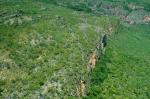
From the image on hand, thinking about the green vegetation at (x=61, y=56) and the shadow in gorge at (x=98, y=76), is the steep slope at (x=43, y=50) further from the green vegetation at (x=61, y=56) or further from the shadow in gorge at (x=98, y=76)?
the shadow in gorge at (x=98, y=76)

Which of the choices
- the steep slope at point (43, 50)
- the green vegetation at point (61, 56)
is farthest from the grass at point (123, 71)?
the steep slope at point (43, 50)

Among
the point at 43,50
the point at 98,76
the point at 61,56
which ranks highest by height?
the point at 43,50

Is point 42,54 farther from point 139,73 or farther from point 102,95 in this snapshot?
point 139,73

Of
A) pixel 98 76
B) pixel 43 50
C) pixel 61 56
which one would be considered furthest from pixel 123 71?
pixel 43 50

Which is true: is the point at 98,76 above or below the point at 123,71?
above

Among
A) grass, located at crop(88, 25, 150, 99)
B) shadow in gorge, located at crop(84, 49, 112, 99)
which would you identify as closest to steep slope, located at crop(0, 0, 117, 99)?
shadow in gorge, located at crop(84, 49, 112, 99)

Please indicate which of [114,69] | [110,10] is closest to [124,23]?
[110,10]

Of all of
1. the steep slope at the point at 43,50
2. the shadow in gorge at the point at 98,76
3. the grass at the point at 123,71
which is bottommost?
the grass at the point at 123,71

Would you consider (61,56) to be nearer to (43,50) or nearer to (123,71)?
(43,50)
